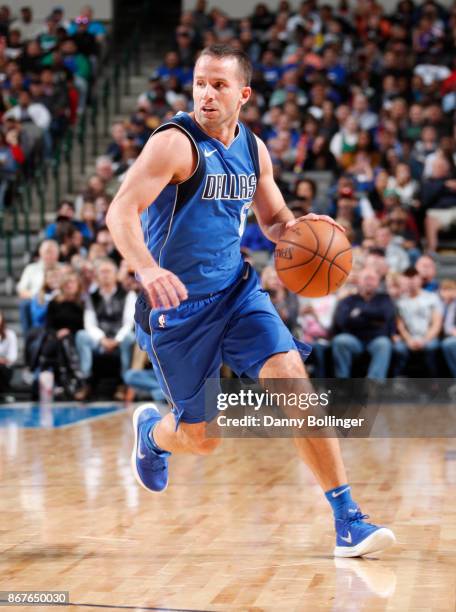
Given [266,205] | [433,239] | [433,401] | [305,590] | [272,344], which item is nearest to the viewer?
[305,590]

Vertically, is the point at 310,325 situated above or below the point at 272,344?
below

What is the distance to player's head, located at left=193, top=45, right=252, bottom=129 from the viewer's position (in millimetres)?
4598

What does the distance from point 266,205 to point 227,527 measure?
1.47 meters

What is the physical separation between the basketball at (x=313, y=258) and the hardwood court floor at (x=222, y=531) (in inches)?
43.6

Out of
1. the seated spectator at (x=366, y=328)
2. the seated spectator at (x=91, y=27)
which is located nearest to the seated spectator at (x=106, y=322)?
the seated spectator at (x=366, y=328)

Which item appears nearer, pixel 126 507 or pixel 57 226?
pixel 126 507

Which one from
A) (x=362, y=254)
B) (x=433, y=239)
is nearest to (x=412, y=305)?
(x=362, y=254)

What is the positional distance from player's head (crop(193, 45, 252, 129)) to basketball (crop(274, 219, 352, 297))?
0.61 metres

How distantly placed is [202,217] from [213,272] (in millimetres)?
232

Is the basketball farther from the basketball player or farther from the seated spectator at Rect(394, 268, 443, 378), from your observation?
the seated spectator at Rect(394, 268, 443, 378)

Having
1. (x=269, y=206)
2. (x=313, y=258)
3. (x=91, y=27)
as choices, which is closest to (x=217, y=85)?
(x=269, y=206)

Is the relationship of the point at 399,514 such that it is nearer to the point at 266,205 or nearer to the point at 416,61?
the point at 266,205

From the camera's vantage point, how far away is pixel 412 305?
37.9 feet

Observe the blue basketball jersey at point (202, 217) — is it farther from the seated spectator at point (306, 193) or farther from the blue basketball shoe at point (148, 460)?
the seated spectator at point (306, 193)
